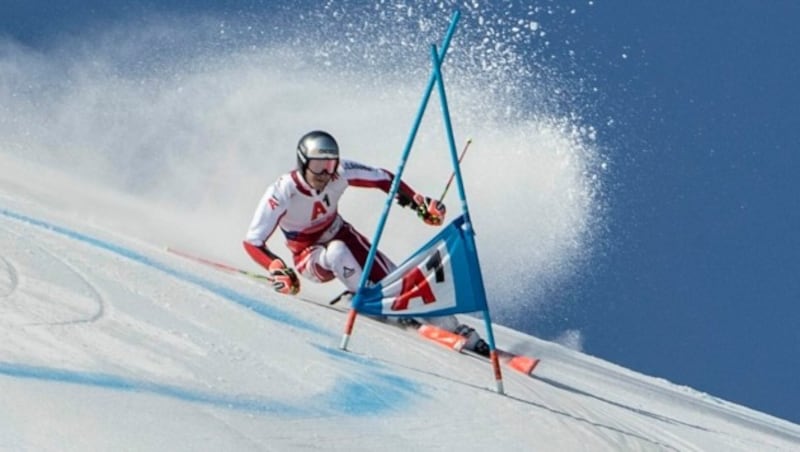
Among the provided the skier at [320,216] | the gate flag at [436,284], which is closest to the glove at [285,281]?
the skier at [320,216]

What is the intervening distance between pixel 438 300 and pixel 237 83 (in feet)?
25.9

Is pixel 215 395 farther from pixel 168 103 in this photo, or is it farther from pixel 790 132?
pixel 168 103

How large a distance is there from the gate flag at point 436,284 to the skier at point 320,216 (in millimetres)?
986

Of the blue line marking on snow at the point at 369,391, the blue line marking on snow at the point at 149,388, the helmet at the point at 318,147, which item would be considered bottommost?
the blue line marking on snow at the point at 149,388

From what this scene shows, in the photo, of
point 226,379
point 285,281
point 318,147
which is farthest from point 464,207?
point 226,379

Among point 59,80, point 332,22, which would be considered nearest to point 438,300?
point 332,22

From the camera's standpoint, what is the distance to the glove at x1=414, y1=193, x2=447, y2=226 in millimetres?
8031

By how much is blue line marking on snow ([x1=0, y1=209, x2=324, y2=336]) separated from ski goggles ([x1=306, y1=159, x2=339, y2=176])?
52.4 inches

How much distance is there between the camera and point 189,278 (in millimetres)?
6391

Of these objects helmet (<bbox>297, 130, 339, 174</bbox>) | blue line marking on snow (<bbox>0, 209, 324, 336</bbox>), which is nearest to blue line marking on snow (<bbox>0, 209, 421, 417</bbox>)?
blue line marking on snow (<bbox>0, 209, 324, 336</bbox>)

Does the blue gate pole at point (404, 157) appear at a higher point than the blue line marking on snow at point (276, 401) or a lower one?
higher

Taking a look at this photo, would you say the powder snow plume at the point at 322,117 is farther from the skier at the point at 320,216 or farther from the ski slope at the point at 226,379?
the ski slope at the point at 226,379

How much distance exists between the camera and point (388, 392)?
183 inches

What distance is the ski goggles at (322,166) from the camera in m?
7.74
